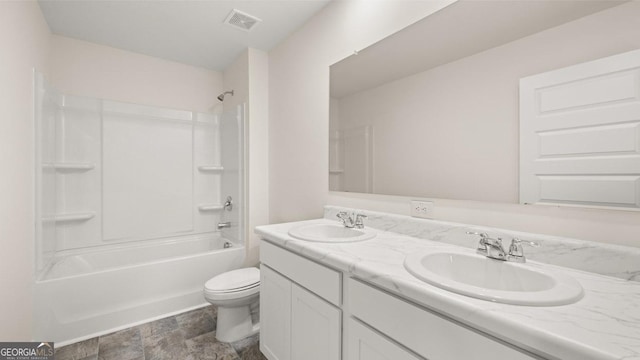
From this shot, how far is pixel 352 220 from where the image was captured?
1598mm

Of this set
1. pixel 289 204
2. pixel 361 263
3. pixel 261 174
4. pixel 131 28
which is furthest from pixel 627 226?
Result: pixel 131 28

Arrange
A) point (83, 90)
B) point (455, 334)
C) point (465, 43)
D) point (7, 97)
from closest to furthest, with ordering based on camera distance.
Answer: point (455, 334)
point (465, 43)
point (7, 97)
point (83, 90)

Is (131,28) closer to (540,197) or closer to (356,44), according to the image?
(356,44)

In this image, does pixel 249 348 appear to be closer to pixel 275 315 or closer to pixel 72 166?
pixel 275 315

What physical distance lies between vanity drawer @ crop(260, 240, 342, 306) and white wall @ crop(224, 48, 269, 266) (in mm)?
1026

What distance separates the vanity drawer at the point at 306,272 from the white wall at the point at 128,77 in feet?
7.20

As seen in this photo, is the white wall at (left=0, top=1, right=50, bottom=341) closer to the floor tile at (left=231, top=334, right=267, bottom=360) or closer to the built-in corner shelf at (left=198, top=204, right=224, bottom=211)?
the floor tile at (left=231, top=334, right=267, bottom=360)

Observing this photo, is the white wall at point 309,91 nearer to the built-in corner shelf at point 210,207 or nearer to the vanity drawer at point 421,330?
the built-in corner shelf at point 210,207

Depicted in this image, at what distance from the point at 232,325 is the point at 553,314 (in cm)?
184

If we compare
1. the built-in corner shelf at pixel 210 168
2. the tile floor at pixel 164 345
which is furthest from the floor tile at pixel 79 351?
the built-in corner shelf at pixel 210 168

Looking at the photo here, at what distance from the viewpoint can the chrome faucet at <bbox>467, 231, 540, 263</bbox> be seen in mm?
931

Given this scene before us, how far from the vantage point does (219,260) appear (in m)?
2.39

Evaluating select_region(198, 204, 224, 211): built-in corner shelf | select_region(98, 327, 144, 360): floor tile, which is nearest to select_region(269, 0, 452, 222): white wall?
select_region(198, 204, 224, 211): built-in corner shelf

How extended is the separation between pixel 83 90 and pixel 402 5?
110 inches
